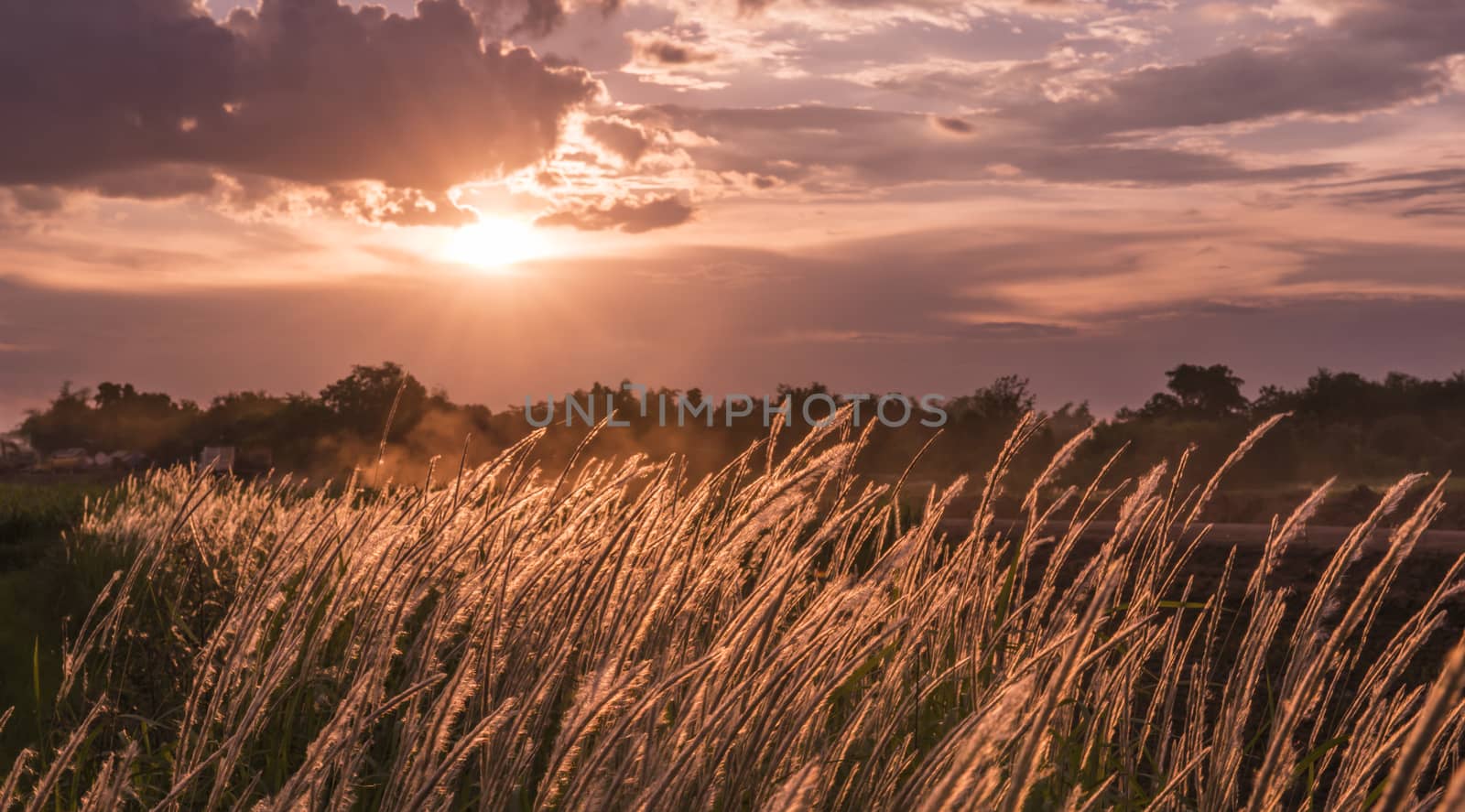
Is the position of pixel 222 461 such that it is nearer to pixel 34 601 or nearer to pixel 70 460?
pixel 34 601

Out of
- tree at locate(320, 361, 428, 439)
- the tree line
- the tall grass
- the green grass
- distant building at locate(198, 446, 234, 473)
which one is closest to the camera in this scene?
the tall grass

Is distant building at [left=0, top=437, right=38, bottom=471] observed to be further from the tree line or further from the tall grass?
the tall grass

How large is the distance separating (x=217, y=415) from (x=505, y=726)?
2562cm

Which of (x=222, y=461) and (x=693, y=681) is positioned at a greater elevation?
(x=693, y=681)

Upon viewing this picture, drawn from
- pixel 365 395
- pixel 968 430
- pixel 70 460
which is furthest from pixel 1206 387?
pixel 70 460

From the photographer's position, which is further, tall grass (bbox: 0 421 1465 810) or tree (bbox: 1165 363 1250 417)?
tree (bbox: 1165 363 1250 417)

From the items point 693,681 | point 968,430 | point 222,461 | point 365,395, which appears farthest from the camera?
point 365,395

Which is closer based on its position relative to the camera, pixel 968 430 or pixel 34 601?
pixel 34 601

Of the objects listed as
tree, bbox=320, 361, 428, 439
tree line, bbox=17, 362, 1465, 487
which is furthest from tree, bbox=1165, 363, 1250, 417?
tree, bbox=320, 361, 428, 439

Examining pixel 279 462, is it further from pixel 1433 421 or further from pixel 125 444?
pixel 1433 421

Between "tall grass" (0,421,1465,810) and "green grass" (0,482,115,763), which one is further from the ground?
"tall grass" (0,421,1465,810)

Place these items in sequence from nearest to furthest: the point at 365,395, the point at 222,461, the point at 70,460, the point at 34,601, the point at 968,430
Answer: the point at 34,601, the point at 222,461, the point at 968,430, the point at 365,395, the point at 70,460

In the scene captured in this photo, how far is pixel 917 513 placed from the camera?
987 centimetres

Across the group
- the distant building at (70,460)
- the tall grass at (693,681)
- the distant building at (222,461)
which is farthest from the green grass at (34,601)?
the distant building at (70,460)
